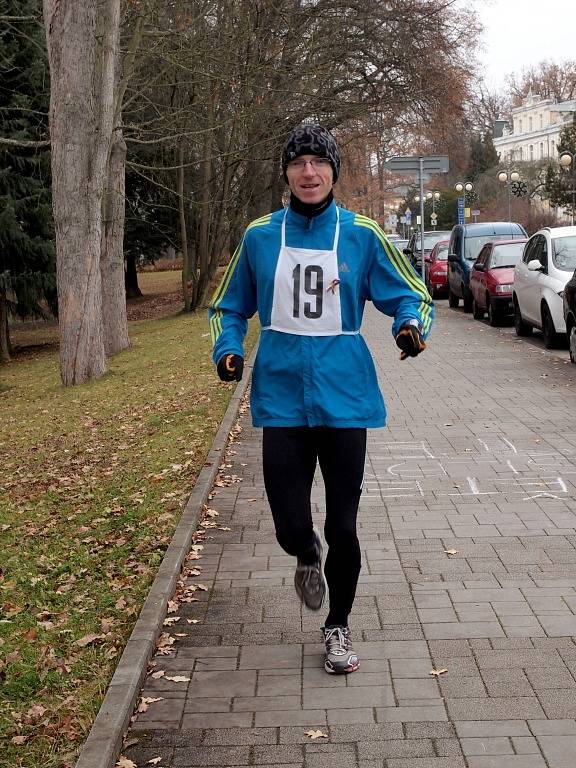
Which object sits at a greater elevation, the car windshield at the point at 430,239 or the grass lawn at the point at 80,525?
the car windshield at the point at 430,239

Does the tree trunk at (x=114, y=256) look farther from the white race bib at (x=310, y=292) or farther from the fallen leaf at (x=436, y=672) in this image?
the fallen leaf at (x=436, y=672)

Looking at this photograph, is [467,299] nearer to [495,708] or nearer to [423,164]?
[423,164]

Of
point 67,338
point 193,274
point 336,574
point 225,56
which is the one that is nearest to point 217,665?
point 336,574

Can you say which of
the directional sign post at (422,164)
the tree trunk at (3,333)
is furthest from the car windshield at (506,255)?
the tree trunk at (3,333)

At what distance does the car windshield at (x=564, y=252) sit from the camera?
17.8 meters

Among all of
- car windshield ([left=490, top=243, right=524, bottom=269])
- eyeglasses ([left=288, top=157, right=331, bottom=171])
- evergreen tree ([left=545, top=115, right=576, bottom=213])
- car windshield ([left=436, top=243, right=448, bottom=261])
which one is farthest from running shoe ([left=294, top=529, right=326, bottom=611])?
evergreen tree ([left=545, top=115, right=576, bottom=213])

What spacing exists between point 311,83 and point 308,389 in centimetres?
2435

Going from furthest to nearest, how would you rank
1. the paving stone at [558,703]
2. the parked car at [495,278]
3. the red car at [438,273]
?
the red car at [438,273] < the parked car at [495,278] < the paving stone at [558,703]

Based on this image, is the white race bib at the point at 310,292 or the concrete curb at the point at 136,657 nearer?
the concrete curb at the point at 136,657

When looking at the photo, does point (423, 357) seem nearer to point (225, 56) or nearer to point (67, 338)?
point (67, 338)

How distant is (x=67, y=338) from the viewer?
16.9 metres

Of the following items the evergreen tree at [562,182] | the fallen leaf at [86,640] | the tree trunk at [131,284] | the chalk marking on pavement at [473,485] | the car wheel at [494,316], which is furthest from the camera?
the evergreen tree at [562,182]

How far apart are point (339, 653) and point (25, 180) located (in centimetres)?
2405

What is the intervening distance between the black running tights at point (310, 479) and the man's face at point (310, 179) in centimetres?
87
